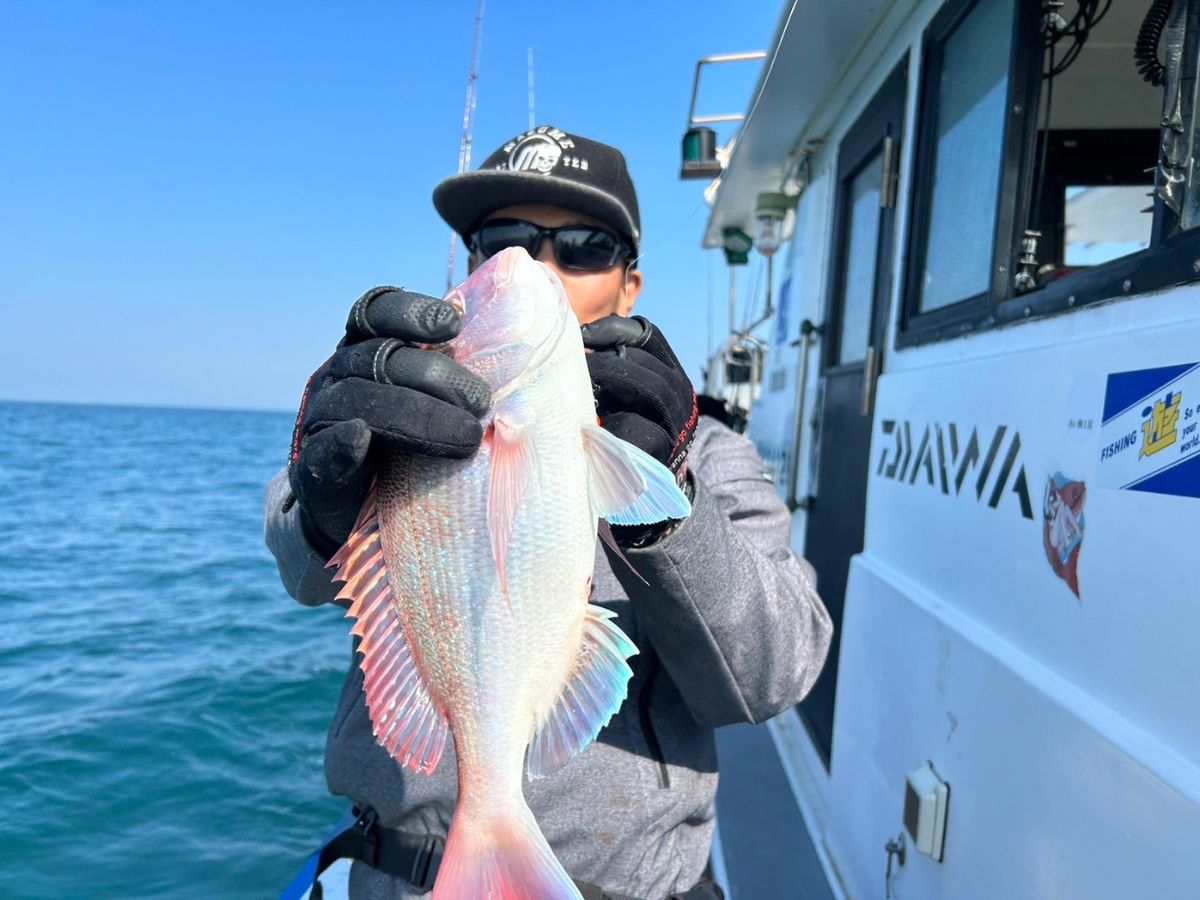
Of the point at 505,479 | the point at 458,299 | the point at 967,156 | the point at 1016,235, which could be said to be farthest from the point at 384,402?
the point at 967,156

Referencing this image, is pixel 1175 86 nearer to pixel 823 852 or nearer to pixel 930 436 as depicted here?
pixel 930 436

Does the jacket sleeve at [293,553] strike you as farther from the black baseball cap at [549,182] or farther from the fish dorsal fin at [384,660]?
the black baseball cap at [549,182]

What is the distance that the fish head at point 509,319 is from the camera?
1420 mm

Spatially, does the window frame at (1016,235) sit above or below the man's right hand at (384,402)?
above

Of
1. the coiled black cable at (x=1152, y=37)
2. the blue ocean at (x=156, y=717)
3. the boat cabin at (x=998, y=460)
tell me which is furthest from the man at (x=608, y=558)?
the blue ocean at (x=156, y=717)

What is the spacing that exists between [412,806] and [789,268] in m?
5.09

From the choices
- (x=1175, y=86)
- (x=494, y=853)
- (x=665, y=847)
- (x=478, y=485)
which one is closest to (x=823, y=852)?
(x=665, y=847)

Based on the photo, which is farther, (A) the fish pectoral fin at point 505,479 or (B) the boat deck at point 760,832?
(B) the boat deck at point 760,832

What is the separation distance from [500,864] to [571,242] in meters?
1.54

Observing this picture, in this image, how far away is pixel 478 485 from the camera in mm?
1335

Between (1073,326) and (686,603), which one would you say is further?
(1073,326)

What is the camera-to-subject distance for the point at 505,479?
1327 millimetres

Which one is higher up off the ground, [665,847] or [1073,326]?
[1073,326]

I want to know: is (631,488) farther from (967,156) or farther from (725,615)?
(967,156)
